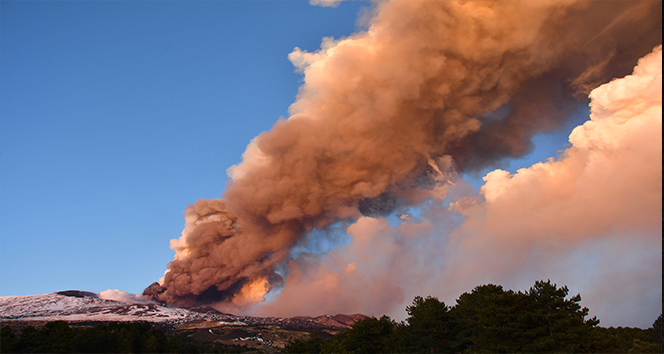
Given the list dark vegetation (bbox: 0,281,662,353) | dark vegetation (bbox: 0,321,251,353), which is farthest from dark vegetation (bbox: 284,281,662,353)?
dark vegetation (bbox: 0,321,251,353)

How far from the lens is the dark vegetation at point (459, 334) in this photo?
30031mm

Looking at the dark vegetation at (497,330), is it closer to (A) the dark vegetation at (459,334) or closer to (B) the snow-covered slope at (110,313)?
(A) the dark vegetation at (459,334)

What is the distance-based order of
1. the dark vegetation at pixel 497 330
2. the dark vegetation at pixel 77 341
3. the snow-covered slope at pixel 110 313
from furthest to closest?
1. the snow-covered slope at pixel 110 313
2. the dark vegetation at pixel 77 341
3. the dark vegetation at pixel 497 330

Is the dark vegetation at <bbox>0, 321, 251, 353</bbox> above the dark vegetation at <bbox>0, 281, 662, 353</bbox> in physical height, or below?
below

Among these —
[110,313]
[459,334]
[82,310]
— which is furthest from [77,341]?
[82,310]

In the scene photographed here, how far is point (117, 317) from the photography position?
95.7m

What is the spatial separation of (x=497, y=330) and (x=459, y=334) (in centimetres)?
715

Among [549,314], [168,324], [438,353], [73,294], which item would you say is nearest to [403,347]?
[438,353]

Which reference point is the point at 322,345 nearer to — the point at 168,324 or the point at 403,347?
the point at 403,347

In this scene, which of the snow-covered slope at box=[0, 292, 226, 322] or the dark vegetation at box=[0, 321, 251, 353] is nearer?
the dark vegetation at box=[0, 321, 251, 353]

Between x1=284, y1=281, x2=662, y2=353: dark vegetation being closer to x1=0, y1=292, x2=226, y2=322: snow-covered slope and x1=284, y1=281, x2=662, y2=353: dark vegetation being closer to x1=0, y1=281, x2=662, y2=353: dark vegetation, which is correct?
x1=0, y1=281, x2=662, y2=353: dark vegetation

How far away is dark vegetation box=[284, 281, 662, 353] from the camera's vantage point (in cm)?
2958

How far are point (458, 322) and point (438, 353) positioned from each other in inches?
147

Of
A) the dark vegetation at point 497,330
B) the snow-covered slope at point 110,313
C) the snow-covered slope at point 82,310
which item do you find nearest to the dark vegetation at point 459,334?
the dark vegetation at point 497,330
